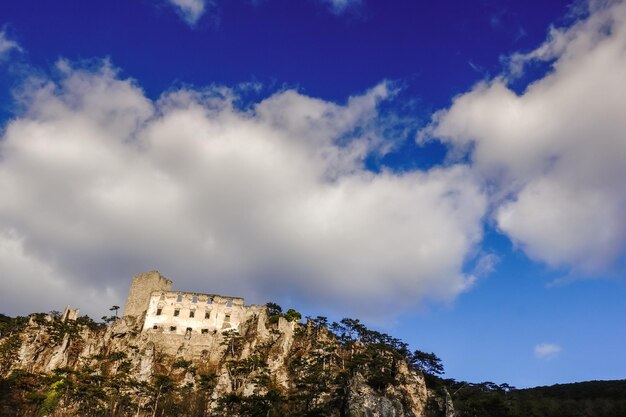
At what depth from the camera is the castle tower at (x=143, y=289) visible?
93.9 metres

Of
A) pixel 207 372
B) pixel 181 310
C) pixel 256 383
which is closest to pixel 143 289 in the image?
pixel 181 310

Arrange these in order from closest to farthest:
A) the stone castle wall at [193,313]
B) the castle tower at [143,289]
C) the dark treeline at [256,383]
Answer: the dark treeline at [256,383]
the stone castle wall at [193,313]
the castle tower at [143,289]

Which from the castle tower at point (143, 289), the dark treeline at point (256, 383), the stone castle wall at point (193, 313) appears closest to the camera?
the dark treeline at point (256, 383)

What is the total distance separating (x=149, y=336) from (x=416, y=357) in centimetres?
4502

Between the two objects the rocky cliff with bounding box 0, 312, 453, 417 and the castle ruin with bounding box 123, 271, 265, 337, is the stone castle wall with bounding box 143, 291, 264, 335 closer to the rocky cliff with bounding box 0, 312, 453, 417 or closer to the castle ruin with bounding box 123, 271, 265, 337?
the castle ruin with bounding box 123, 271, 265, 337

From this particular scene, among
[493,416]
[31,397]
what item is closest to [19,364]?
[31,397]

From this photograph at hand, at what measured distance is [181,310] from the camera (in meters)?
91.2

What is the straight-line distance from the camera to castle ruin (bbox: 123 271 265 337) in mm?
89312

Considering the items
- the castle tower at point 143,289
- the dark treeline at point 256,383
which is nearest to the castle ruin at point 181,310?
the castle tower at point 143,289

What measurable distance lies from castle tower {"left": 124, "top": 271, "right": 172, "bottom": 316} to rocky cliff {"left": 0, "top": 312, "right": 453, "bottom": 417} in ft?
10.6

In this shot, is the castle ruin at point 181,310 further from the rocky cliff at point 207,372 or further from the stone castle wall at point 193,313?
the rocky cliff at point 207,372

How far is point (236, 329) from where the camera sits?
89.7m

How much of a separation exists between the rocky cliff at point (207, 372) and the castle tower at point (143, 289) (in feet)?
10.6

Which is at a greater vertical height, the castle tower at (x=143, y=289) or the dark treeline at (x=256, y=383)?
the castle tower at (x=143, y=289)
